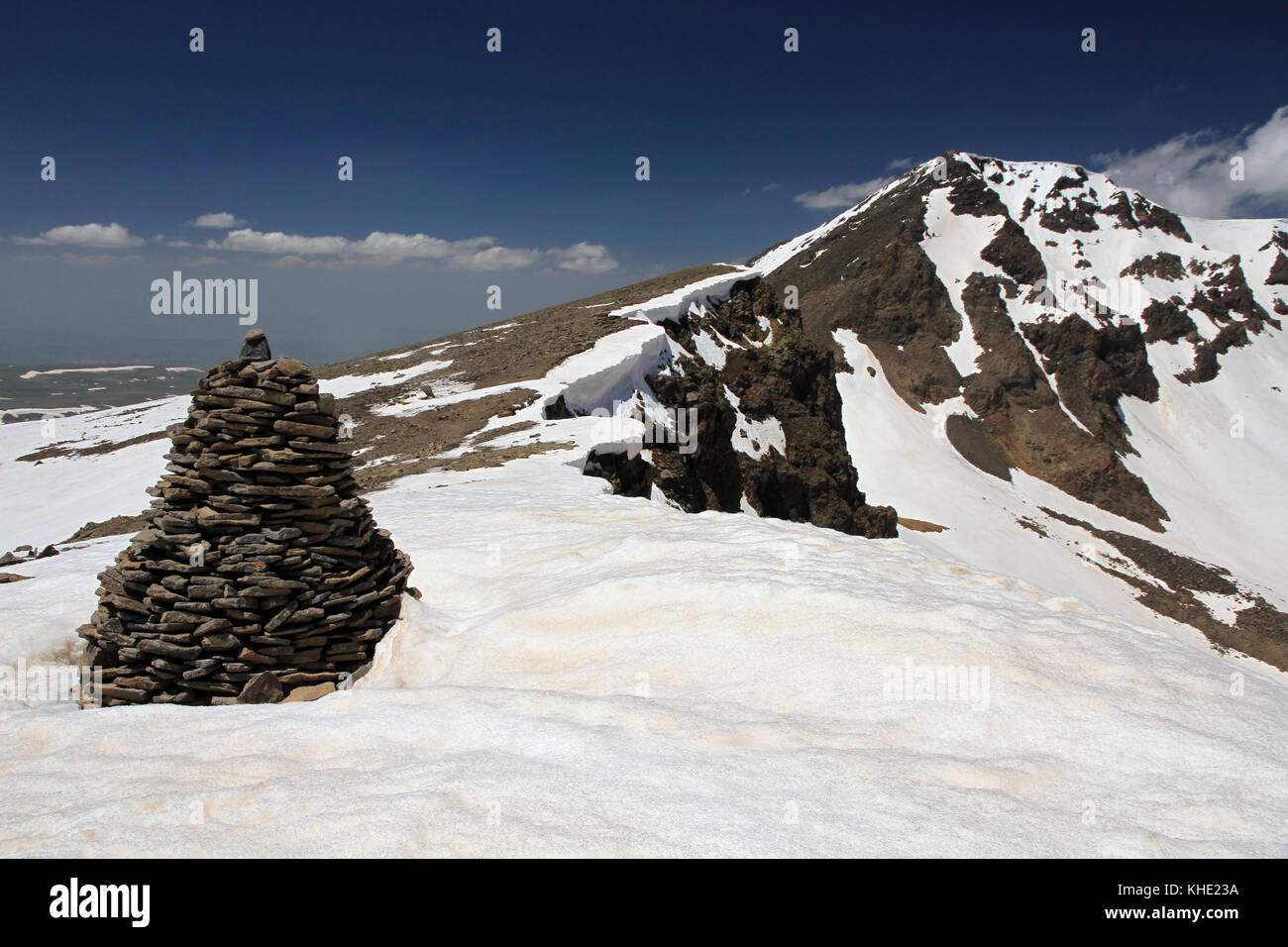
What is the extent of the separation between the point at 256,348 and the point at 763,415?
35.1 metres

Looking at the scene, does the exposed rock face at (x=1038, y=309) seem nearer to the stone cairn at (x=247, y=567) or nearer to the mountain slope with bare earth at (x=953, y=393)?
the mountain slope with bare earth at (x=953, y=393)

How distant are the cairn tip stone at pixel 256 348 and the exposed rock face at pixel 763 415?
19199 mm

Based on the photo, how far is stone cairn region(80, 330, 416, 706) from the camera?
305 inches

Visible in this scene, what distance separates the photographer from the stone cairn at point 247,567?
7.75m

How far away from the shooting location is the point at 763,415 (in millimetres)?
41281

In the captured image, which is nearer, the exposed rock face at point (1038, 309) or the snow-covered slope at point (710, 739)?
the snow-covered slope at point (710, 739)

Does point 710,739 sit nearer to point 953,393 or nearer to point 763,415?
point 763,415
